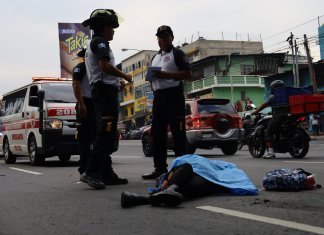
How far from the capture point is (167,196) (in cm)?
411

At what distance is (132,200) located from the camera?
14.1ft

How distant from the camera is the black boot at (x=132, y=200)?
169 inches

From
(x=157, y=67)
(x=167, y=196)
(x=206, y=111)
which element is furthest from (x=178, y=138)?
(x=206, y=111)

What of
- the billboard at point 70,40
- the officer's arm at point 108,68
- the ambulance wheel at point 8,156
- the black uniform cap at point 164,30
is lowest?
the ambulance wheel at point 8,156

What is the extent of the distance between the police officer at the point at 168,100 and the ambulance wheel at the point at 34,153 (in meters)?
4.86

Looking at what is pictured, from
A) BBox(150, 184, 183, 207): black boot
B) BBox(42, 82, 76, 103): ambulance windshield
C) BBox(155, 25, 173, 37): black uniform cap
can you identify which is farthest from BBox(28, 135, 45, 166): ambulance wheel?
BBox(150, 184, 183, 207): black boot

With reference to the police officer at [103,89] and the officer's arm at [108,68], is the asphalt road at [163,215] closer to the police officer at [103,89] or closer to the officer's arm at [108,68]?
the police officer at [103,89]

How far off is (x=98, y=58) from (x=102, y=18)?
51cm

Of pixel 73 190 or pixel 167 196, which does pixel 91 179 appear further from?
pixel 167 196

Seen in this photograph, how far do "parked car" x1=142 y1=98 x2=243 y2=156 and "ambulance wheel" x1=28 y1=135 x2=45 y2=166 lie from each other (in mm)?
4084

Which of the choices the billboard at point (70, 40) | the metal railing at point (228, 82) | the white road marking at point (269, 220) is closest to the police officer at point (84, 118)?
the white road marking at point (269, 220)

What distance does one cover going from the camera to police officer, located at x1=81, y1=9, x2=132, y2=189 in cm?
568

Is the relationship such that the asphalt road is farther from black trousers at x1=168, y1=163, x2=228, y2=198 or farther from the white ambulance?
the white ambulance

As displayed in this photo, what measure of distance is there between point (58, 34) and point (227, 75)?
19908 mm
